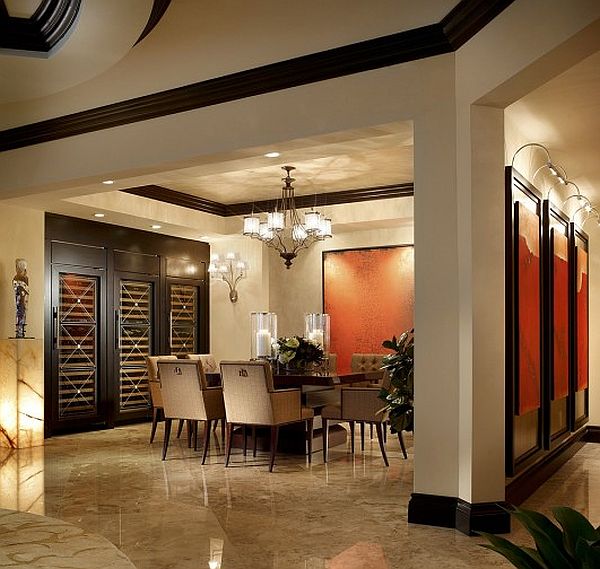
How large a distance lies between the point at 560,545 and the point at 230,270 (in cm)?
967

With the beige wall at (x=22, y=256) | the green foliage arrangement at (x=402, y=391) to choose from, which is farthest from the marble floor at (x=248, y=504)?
the beige wall at (x=22, y=256)

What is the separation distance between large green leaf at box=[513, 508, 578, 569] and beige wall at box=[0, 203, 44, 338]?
7.67 metres

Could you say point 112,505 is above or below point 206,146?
below

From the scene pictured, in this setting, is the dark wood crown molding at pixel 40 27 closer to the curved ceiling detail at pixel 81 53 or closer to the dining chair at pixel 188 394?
the curved ceiling detail at pixel 81 53

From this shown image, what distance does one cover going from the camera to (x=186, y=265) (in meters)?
10.5

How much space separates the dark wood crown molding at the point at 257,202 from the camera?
8898 mm

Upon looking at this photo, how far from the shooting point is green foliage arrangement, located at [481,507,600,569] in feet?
3.00

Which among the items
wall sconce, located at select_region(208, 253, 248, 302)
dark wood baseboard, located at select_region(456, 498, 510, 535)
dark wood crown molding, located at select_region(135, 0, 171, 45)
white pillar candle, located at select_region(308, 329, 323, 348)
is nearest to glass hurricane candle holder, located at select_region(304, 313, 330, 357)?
white pillar candle, located at select_region(308, 329, 323, 348)

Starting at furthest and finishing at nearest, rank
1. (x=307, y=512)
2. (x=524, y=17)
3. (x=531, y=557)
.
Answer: (x=307, y=512) < (x=524, y=17) < (x=531, y=557)

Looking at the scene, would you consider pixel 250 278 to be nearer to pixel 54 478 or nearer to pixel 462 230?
pixel 54 478

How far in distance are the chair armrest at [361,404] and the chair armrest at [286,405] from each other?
412mm

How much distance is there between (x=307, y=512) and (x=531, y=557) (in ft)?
12.9

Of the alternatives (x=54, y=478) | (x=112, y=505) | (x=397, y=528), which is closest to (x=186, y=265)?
(x=54, y=478)

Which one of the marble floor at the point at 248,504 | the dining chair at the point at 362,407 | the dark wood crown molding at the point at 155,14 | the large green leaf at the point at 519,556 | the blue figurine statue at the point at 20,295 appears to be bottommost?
the marble floor at the point at 248,504
